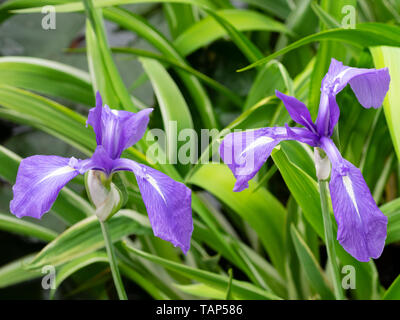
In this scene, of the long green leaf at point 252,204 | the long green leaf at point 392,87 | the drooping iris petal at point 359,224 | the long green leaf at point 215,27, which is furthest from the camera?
the long green leaf at point 215,27

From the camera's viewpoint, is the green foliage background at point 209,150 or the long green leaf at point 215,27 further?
the long green leaf at point 215,27

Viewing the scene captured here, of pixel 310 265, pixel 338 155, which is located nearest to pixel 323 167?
pixel 338 155

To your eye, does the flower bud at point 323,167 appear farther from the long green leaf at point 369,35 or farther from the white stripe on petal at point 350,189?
the long green leaf at point 369,35

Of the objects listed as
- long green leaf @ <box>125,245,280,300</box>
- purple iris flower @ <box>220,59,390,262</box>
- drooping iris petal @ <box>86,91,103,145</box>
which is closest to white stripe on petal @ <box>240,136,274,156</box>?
purple iris flower @ <box>220,59,390,262</box>

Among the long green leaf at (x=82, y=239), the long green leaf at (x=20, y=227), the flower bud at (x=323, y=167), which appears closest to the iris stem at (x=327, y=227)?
the flower bud at (x=323, y=167)

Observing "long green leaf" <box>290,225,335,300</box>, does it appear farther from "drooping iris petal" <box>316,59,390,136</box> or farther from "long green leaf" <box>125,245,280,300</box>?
"drooping iris petal" <box>316,59,390,136</box>

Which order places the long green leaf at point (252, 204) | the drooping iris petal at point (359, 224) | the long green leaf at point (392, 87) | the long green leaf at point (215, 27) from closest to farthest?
the drooping iris petal at point (359, 224), the long green leaf at point (392, 87), the long green leaf at point (252, 204), the long green leaf at point (215, 27)

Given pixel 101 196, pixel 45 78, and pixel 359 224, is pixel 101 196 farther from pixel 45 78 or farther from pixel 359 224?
pixel 45 78
